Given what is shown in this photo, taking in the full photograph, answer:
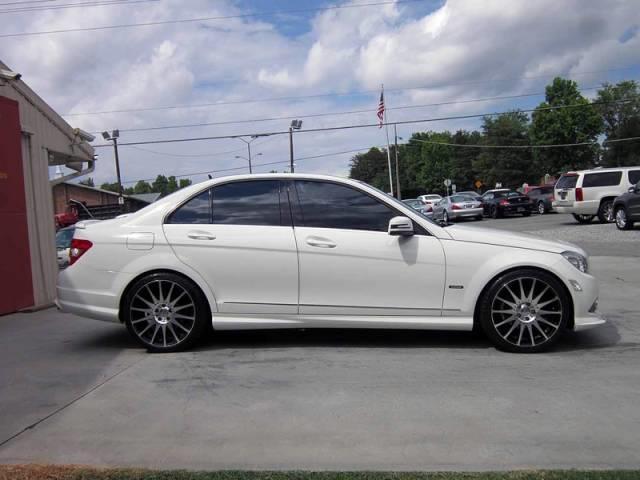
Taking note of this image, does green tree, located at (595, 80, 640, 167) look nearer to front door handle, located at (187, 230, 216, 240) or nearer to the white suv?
the white suv

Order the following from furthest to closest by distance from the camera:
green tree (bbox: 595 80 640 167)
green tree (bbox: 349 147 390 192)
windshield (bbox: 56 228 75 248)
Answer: green tree (bbox: 349 147 390 192) → green tree (bbox: 595 80 640 167) → windshield (bbox: 56 228 75 248)

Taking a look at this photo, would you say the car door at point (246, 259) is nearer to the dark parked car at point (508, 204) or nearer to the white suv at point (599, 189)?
the white suv at point (599, 189)

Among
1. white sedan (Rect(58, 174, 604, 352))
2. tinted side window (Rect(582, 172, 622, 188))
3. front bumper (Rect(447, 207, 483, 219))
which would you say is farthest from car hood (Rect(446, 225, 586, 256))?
front bumper (Rect(447, 207, 483, 219))

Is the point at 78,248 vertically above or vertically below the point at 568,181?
below

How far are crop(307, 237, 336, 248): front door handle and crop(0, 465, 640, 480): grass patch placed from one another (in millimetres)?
2581

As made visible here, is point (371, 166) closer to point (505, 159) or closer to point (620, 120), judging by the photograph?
point (505, 159)

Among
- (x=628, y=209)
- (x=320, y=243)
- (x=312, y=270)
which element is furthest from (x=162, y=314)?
(x=628, y=209)

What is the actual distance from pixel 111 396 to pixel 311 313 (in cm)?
187

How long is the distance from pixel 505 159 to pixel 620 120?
15383mm

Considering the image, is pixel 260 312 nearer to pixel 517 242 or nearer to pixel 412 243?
pixel 412 243

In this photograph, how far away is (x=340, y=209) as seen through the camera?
5.58 m

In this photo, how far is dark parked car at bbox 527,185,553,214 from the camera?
103 ft

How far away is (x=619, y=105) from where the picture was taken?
78750 mm

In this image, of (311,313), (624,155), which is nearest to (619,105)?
(624,155)
